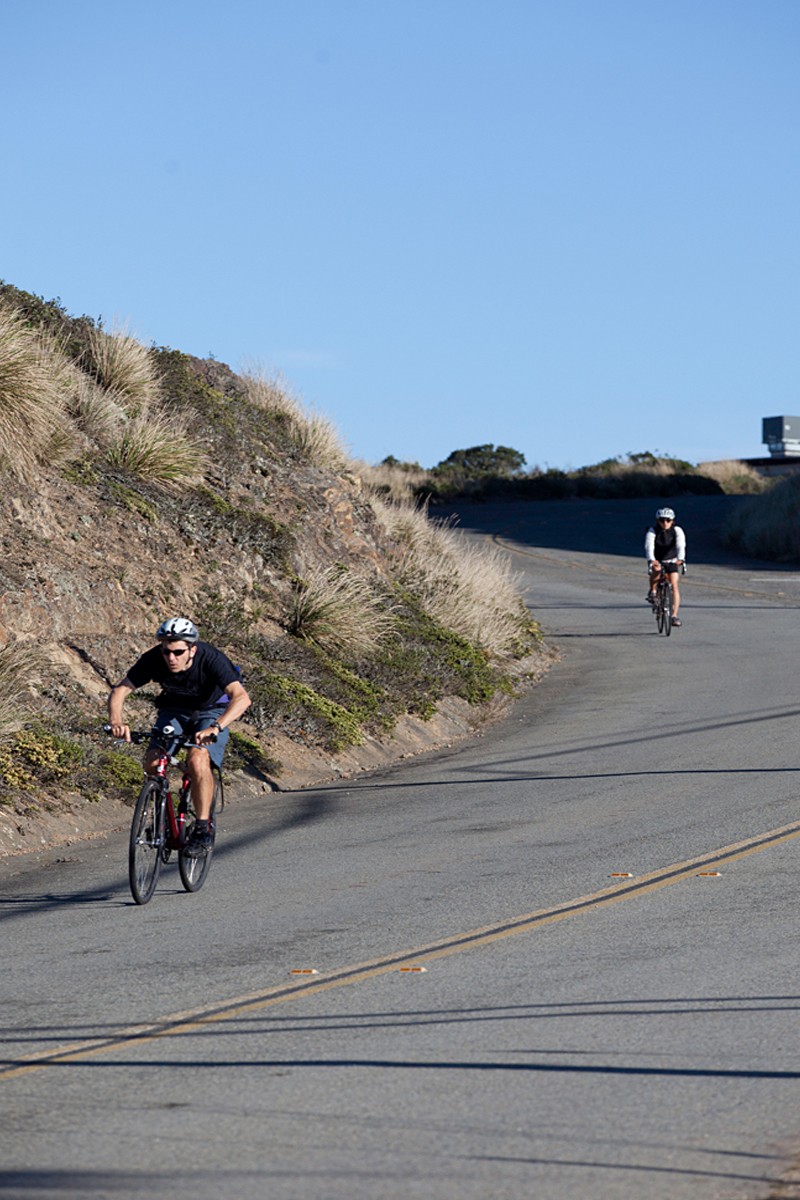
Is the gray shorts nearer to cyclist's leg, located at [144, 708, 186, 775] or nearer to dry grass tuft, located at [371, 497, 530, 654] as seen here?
cyclist's leg, located at [144, 708, 186, 775]

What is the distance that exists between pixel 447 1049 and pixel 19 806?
7388 millimetres

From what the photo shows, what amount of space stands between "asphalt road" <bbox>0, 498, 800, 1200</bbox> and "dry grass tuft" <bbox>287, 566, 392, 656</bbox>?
4601 mm

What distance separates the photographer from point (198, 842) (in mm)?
10523

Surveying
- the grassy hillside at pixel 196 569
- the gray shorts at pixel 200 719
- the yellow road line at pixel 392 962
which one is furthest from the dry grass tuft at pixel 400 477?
the yellow road line at pixel 392 962

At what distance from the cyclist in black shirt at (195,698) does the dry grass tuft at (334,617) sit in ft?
28.8

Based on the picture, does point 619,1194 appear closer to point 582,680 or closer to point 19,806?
point 19,806

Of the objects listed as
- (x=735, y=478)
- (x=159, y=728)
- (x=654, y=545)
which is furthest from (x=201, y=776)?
(x=735, y=478)

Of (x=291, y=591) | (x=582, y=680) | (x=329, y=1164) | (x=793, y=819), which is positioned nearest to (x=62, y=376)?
(x=291, y=591)

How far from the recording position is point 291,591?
67.2 feet

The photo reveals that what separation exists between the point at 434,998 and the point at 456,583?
1790 centimetres

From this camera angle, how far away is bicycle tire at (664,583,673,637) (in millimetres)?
27139

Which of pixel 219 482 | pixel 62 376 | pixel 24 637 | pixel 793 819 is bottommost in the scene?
pixel 793 819

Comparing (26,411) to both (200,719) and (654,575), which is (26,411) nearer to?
(200,719)

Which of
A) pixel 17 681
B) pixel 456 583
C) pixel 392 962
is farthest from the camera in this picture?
pixel 456 583
